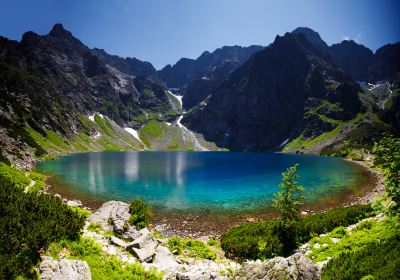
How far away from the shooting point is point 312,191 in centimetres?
6812

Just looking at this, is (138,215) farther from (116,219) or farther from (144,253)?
(144,253)

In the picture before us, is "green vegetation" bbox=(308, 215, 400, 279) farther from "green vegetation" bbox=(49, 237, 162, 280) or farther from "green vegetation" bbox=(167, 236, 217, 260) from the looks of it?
"green vegetation" bbox=(49, 237, 162, 280)

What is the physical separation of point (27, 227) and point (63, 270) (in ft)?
11.9

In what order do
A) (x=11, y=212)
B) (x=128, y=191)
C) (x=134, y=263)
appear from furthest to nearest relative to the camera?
(x=128, y=191)
(x=134, y=263)
(x=11, y=212)

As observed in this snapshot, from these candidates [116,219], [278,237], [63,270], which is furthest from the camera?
[116,219]

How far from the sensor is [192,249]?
31.9 m

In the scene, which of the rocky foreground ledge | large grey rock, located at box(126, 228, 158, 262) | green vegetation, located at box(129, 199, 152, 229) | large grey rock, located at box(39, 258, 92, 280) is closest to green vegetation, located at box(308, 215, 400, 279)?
the rocky foreground ledge

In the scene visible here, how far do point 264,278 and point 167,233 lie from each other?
25676 millimetres

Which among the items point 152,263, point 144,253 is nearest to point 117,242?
point 144,253

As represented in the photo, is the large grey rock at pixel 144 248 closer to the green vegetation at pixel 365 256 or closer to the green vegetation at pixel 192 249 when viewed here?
the green vegetation at pixel 192 249

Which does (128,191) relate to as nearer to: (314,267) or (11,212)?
(11,212)

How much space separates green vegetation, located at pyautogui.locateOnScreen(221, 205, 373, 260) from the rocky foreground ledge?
2.48 metres

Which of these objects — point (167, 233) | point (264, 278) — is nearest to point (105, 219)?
point (167, 233)

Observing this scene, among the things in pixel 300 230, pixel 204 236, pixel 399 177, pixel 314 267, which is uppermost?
pixel 399 177
